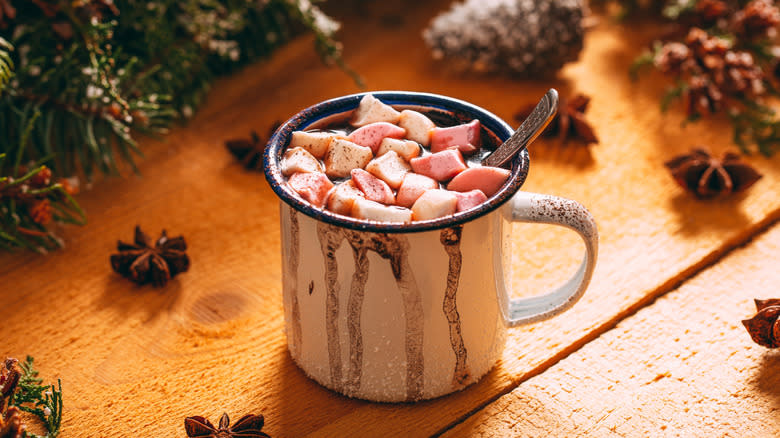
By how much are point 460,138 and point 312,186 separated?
0.69 ft

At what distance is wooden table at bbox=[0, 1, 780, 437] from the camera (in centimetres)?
89

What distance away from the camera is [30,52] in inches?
48.5

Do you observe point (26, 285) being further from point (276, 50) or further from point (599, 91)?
point (599, 91)

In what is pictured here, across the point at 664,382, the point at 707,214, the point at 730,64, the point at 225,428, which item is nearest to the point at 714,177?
the point at 707,214

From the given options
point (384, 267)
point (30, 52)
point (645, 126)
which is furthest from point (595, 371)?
point (30, 52)

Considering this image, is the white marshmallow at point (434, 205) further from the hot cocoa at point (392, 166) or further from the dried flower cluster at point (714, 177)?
the dried flower cluster at point (714, 177)

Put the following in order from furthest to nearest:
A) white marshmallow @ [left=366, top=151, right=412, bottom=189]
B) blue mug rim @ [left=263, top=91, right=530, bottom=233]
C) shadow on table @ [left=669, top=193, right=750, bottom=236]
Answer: shadow on table @ [left=669, top=193, right=750, bottom=236] < white marshmallow @ [left=366, top=151, right=412, bottom=189] < blue mug rim @ [left=263, top=91, right=530, bottom=233]

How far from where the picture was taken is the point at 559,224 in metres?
0.84

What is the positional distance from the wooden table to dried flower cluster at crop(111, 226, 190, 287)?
22 millimetres

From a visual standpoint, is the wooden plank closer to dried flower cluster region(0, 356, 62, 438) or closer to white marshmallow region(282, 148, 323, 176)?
white marshmallow region(282, 148, 323, 176)

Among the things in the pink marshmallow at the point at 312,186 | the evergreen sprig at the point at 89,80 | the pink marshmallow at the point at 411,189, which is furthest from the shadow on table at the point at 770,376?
the evergreen sprig at the point at 89,80

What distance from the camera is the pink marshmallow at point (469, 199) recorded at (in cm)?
80

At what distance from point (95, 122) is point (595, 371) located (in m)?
0.93

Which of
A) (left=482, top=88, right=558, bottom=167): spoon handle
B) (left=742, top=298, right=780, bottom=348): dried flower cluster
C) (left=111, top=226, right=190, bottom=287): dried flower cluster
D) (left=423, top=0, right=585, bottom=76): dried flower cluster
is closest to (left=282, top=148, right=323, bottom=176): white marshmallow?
(left=482, top=88, right=558, bottom=167): spoon handle
